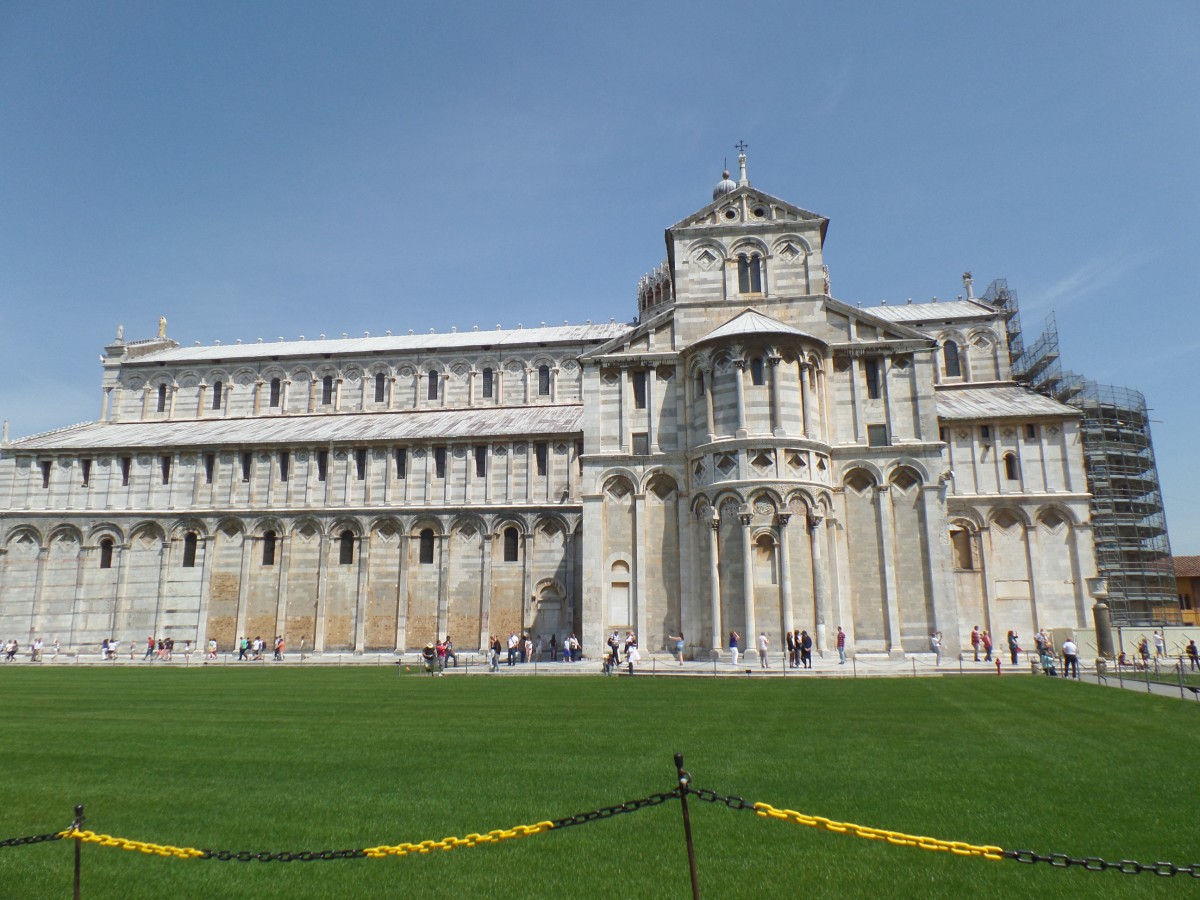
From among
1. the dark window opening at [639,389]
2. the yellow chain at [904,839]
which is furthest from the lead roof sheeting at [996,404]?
the yellow chain at [904,839]

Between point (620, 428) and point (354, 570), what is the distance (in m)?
17.5

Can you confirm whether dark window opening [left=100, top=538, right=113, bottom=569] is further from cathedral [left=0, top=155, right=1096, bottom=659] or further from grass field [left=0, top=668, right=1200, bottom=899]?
grass field [left=0, top=668, right=1200, bottom=899]

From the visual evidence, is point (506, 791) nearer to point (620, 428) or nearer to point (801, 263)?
point (620, 428)

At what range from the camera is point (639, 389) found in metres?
32.1

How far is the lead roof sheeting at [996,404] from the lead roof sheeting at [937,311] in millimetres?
5232

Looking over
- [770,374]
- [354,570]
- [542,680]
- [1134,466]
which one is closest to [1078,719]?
[542,680]

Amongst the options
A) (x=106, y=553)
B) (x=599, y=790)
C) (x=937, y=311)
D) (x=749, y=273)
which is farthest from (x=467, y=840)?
(x=937, y=311)

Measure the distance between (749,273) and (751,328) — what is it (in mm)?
3945

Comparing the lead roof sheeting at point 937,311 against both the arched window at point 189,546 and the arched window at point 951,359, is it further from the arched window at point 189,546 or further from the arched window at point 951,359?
the arched window at point 189,546

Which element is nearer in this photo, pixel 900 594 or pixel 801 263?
pixel 900 594

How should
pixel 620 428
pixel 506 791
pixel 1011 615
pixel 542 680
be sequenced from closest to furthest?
pixel 506 791 < pixel 542 680 < pixel 620 428 < pixel 1011 615

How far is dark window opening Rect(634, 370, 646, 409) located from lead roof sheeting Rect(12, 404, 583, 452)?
937 centimetres

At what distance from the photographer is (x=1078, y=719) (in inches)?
549

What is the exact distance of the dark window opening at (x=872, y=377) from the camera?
31031 millimetres
